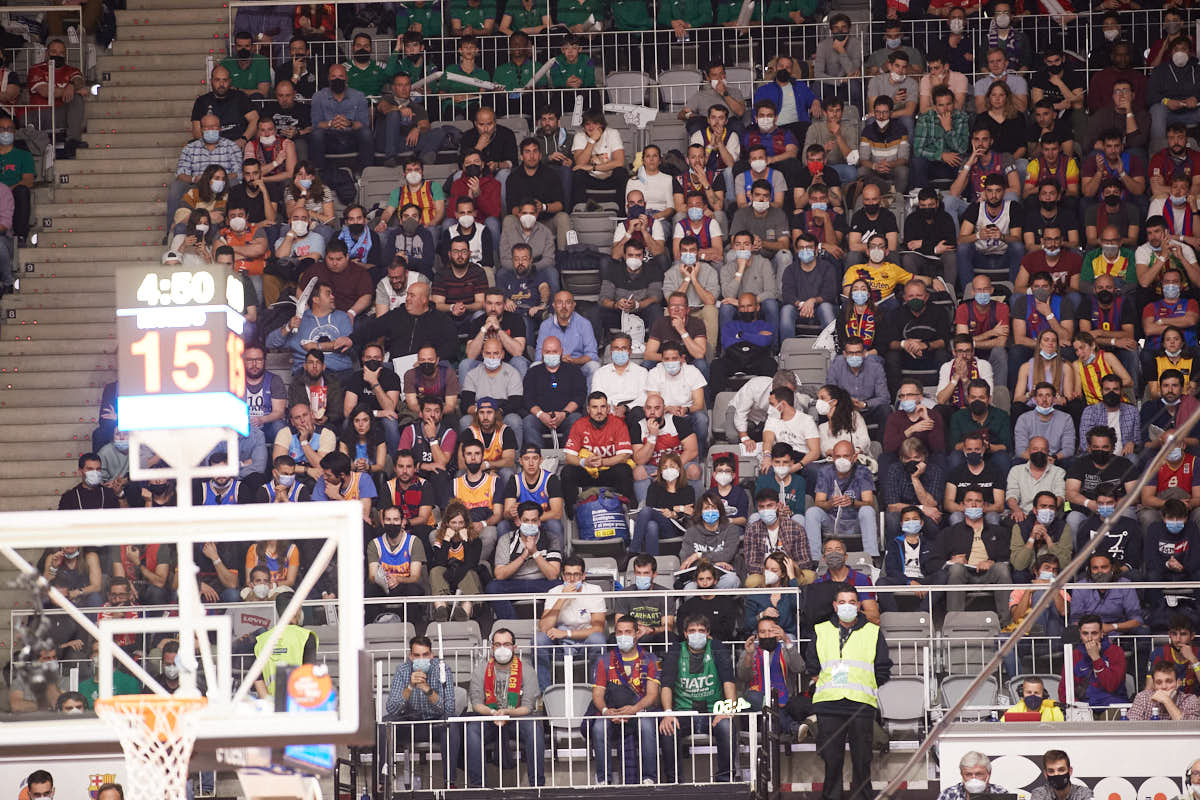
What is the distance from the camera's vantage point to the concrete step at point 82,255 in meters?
22.3

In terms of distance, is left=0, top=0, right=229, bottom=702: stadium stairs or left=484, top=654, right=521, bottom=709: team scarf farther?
left=0, top=0, right=229, bottom=702: stadium stairs

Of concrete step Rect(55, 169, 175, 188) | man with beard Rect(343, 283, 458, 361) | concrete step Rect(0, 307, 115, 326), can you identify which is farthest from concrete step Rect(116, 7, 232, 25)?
man with beard Rect(343, 283, 458, 361)

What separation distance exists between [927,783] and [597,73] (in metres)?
10.7

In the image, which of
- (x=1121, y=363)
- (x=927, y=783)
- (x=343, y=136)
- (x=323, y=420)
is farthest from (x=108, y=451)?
(x=1121, y=363)

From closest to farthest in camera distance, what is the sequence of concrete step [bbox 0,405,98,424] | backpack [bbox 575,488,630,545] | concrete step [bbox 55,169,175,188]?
backpack [bbox 575,488,630,545], concrete step [bbox 0,405,98,424], concrete step [bbox 55,169,175,188]

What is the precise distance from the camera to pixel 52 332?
21.7 meters

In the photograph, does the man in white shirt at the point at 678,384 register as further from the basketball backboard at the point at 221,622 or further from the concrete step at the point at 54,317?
the basketball backboard at the point at 221,622

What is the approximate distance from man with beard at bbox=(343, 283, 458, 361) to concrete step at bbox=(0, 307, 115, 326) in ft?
9.96

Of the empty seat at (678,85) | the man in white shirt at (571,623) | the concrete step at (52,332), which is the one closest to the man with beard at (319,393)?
the concrete step at (52,332)

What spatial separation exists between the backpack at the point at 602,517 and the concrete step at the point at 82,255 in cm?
644

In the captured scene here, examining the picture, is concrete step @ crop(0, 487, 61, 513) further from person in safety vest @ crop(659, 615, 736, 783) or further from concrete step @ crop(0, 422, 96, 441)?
person in safety vest @ crop(659, 615, 736, 783)

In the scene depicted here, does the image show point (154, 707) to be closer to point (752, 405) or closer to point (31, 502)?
point (752, 405)

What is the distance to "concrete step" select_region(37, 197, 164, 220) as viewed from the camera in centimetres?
2286

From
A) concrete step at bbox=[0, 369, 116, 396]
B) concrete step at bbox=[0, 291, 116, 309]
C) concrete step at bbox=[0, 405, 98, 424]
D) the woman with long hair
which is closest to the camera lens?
the woman with long hair
